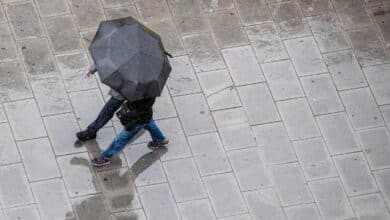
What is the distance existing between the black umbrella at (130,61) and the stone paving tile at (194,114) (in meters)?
1.32

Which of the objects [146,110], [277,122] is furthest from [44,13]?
[277,122]

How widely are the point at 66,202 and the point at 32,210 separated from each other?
0.38m

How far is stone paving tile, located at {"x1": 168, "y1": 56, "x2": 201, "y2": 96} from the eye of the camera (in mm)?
11164

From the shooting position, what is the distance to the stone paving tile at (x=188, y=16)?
11.7m

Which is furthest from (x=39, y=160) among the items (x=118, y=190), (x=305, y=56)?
(x=305, y=56)

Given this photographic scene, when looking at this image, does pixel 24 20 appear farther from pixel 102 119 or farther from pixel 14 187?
pixel 14 187

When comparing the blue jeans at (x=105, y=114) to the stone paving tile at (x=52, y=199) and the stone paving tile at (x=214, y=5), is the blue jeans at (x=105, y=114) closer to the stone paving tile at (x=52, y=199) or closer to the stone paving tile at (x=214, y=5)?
the stone paving tile at (x=52, y=199)

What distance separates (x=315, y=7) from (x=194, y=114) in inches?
93.3

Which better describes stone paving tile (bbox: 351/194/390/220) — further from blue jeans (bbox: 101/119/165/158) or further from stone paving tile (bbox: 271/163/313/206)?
blue jeans (bbox: 101/119/165/158)

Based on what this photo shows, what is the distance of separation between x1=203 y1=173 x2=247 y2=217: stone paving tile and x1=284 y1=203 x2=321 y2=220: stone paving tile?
20.1 inches

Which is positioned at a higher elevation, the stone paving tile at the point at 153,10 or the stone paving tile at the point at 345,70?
the stone paving tile at the point at 153,10

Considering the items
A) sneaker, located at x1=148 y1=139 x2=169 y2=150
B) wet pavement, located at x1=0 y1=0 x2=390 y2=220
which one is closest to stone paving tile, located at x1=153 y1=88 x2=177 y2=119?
wet pavement, located at x1=0 y1=0 x2=390 y2=220

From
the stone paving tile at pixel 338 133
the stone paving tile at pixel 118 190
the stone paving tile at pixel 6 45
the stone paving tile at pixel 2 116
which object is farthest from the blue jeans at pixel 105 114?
the stone paving tile at pixel 338 133

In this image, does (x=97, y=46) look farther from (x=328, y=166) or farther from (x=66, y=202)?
(x=328, y=166)
